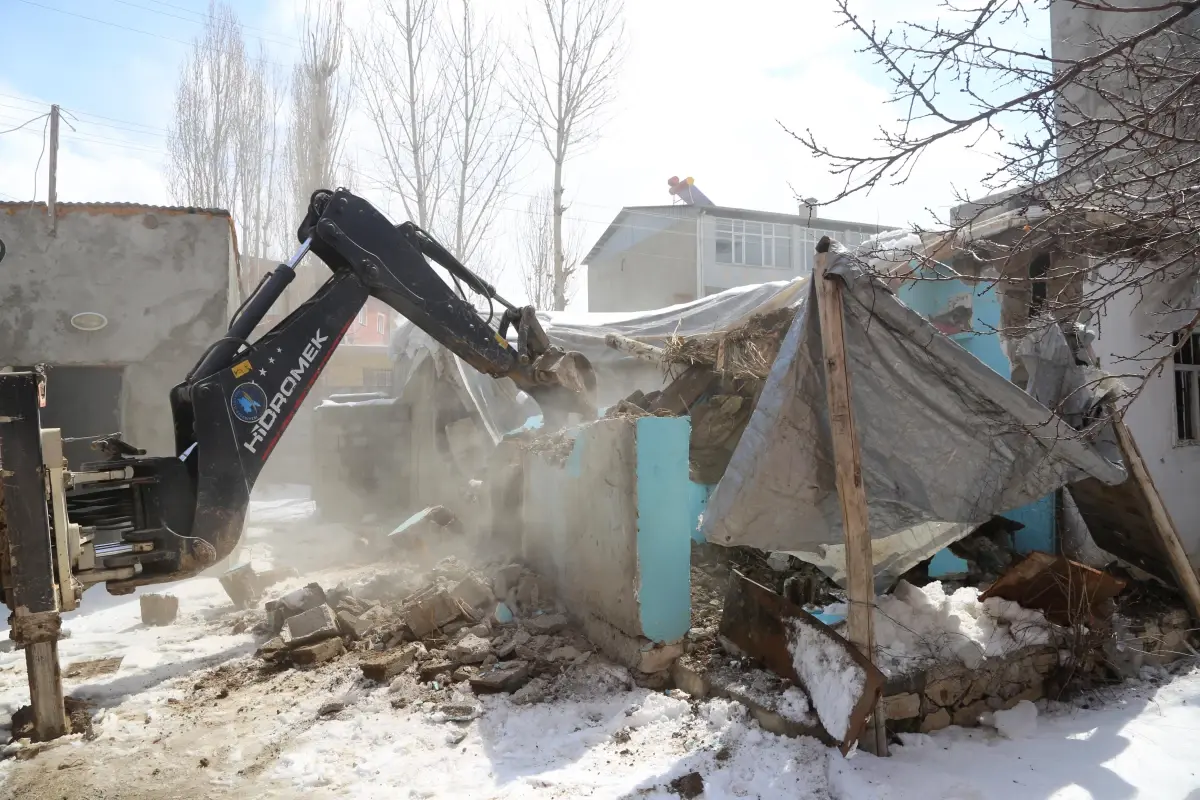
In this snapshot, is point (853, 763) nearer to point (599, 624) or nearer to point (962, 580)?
point (599, 624)

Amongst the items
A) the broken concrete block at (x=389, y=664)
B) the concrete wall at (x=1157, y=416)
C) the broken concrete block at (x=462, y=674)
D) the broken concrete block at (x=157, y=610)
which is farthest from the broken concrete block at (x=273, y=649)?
the concrete wall at (x=1157, y=416)

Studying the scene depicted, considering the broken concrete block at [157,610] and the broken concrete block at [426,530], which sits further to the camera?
the broken concrete block at [426,530]

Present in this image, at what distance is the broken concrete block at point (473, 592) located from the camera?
20.5 feet

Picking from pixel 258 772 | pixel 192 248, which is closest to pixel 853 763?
pixel 258 772

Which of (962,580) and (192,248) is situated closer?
(962,580)

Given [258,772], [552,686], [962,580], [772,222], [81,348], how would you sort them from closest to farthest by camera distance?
[258,772], [552,686], [962,580], [81,348], [772,222]

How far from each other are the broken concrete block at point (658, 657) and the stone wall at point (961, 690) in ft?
4.49

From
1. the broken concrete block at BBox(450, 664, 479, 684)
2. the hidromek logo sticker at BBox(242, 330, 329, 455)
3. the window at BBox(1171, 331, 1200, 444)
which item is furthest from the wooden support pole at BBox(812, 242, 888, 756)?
the window at BBox(1171, 331, 1200, 444)

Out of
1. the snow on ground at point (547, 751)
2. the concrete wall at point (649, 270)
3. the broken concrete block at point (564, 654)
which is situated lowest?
the snow on ground at point (547, 751)

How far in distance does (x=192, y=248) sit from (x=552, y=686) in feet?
23.1

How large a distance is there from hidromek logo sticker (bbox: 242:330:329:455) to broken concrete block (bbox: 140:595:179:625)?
8.60ft

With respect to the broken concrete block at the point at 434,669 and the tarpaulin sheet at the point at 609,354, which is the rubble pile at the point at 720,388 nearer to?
the tarpaulin sheet at the point at 609,354

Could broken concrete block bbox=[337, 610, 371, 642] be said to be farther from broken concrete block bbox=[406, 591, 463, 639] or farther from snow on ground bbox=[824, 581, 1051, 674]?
snow on ground bbox=[824, 581, 1051, 674]

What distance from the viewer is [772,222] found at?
27359 mm
